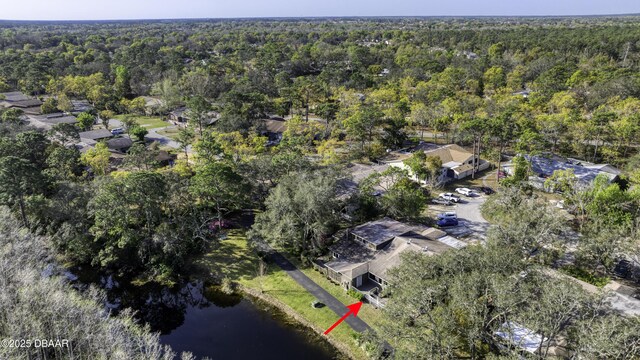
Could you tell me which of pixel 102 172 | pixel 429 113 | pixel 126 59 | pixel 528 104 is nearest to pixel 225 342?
pixel 102 172

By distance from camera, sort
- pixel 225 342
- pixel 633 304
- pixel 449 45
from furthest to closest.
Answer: pixel 449 45 → pixel 225 342 → pixel 633 304

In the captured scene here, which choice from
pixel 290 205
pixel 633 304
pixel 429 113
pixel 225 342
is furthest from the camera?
pixel 429 113

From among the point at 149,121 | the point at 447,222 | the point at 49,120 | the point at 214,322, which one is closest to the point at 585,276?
the point at 447,222

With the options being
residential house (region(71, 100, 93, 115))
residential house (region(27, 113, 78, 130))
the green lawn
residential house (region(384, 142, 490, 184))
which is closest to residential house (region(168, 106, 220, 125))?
the green lawn

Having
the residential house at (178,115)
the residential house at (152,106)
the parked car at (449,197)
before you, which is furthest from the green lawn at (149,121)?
the parked car at (449,197)

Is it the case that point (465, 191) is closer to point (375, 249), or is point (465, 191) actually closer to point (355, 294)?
point (375, 249)

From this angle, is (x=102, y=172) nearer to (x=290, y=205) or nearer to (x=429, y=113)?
(x=290, y=205)
